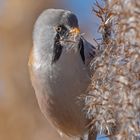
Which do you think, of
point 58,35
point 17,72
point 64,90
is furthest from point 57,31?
point 17,72

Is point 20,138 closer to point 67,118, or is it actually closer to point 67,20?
point 67,118

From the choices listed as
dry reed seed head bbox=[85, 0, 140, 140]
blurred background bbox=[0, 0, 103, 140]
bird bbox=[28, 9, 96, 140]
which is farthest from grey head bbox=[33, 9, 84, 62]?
blurred background bbox=[0, 0, 103, 140]

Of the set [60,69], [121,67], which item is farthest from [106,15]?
[60,69]

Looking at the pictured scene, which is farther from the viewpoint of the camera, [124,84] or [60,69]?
[60,69]

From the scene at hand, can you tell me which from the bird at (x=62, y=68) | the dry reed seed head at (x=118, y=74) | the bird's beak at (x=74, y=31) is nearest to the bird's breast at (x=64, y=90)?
the bird at (x=62, y=68)

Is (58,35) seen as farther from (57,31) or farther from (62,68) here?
(62,68)

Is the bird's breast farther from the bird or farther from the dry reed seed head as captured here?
the dry reed seed head
